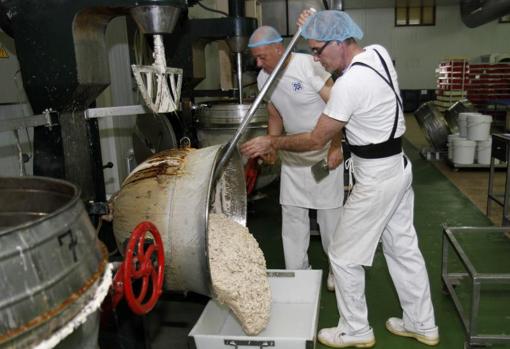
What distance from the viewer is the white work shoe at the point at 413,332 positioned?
198 centimetres

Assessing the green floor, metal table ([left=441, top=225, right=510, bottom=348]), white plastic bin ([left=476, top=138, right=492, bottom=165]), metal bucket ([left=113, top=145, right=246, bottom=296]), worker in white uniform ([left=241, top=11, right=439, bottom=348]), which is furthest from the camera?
white plastic bin ([left=476, top=138, right=492, bottom=165])

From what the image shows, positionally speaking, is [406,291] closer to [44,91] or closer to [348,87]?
[348,87]

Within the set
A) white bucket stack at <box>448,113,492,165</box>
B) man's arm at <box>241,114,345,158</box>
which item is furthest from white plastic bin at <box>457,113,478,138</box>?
man's arm at <box>241,114,345,158</box>

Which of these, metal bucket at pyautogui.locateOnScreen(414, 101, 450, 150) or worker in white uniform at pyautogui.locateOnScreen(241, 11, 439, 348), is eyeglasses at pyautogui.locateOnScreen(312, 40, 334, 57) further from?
metal bucket at pyautogui.locateOnScreen(414, 101, 450, 150)

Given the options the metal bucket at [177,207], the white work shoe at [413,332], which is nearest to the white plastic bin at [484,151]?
the white work shoe at [413,332]

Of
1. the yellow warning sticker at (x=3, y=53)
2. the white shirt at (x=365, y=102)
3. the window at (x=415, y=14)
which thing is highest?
the window at (x=415, y=14)

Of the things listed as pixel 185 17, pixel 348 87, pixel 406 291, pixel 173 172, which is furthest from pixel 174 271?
pixel 185 17

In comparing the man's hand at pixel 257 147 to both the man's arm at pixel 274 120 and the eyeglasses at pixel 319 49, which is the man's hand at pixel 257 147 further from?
the man's arm at pixel 274 120

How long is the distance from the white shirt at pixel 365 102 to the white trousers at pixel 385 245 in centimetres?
13

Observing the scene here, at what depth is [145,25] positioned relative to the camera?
156 cm

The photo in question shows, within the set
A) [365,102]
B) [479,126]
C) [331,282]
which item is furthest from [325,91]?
[479,126]

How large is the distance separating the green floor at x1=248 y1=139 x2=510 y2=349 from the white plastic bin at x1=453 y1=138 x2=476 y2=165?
18.8 inches

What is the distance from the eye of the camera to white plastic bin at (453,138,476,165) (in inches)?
203

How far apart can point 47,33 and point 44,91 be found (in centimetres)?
19
